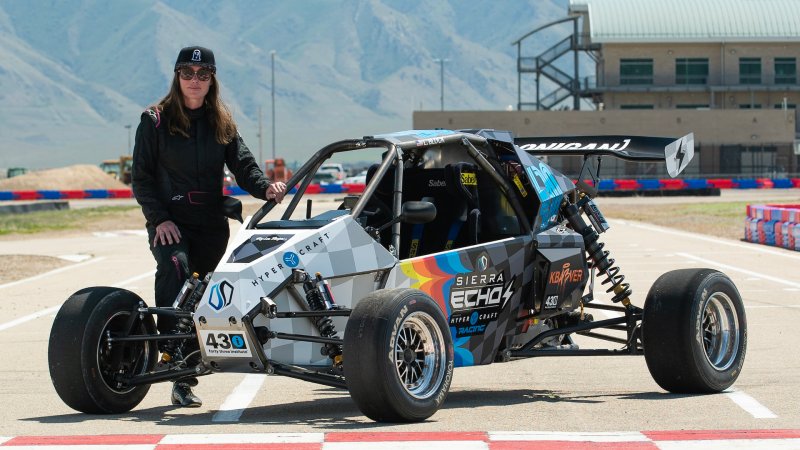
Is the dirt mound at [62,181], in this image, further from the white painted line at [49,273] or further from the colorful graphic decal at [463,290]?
the colorful graphic decal at [463,290]

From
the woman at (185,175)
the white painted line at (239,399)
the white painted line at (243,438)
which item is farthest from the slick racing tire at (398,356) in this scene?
the woman at (185,175)

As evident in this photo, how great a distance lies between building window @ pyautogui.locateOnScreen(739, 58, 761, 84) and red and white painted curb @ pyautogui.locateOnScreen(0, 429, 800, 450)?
88272mm

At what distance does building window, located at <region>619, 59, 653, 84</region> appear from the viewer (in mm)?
93438

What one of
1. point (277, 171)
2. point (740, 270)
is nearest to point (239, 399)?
point (740, 270)

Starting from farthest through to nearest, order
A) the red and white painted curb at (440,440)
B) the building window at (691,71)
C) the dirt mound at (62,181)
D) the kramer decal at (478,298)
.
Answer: the building window at (691,71)
the dirt mound at (62,181)
the kramer decal at (478,298)
the red and white painted curb at (440,440)

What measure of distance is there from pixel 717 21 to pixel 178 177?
8896 centimetres

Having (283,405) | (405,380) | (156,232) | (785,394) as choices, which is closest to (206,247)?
(156,232)

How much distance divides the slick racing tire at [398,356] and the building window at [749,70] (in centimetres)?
8783

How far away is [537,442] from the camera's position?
25.3 ft

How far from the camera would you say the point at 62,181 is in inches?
3477

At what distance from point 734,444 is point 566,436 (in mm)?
886

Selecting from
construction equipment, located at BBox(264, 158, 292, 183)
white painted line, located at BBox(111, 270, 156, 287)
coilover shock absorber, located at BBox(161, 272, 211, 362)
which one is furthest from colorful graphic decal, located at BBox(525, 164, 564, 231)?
construction equipment, located at BBox(264, 158, 292, 183)

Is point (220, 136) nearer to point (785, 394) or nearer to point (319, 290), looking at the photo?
point (319, 290)

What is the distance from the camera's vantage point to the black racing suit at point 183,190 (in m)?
9.59
